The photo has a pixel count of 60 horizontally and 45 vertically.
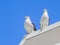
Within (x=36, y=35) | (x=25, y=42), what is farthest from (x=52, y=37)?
(x=25, y=42)

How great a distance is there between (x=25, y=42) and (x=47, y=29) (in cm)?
136

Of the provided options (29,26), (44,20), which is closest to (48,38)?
(44,20)

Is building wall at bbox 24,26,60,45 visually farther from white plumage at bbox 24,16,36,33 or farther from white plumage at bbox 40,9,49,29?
white plumage at bbox 24,16,36,33

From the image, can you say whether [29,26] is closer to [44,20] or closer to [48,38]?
[44,20]

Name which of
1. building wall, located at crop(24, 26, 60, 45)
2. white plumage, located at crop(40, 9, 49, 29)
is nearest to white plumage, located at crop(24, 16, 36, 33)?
white plumage, located at crop(40, 9, 49, 29)

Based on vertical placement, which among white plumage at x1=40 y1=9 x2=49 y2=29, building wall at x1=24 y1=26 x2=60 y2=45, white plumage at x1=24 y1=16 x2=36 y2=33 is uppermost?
white plumage at x1=24 y1=16 x2=36 y2=33

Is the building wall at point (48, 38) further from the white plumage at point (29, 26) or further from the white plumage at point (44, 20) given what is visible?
the white plumage at point (29, 26)

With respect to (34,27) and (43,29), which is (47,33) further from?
(34,27)

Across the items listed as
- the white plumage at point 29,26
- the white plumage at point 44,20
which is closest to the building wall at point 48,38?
the white plumage at point 44,20

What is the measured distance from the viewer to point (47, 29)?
1010 cm

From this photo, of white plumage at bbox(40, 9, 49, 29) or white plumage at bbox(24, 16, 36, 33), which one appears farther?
white plumage at bbox(24, 16, 36, 33)

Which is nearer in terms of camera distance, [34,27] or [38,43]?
[38,43]

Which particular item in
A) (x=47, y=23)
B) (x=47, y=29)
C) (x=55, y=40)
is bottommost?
(x=55, y=40)

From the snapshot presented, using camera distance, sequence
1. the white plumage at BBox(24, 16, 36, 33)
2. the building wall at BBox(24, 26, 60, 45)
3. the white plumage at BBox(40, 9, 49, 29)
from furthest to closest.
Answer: the white plumage at BBox(24, 16, 36, 33) → the white plumage at BBox(40, 9, 49, 29) → the building wall at BBox(24, 26, 60, 45)
